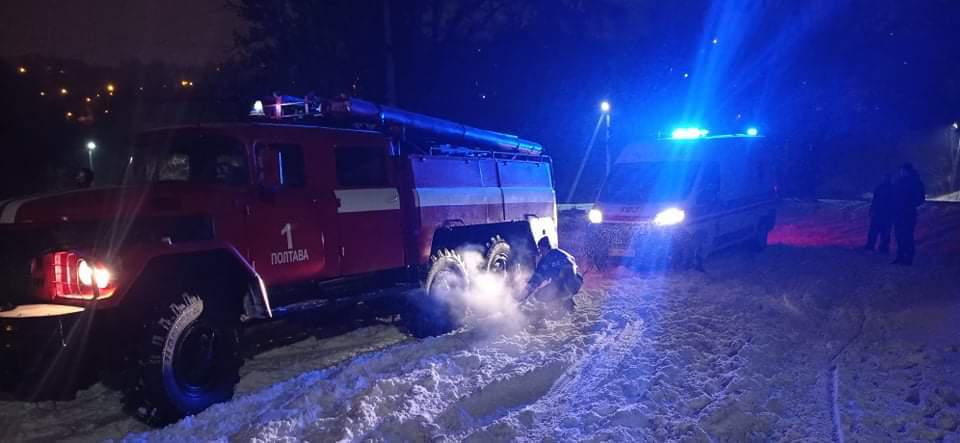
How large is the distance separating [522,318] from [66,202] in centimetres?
515

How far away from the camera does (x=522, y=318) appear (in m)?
8.12

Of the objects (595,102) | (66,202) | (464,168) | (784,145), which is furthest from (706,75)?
(66,202)

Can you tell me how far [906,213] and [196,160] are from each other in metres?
12.4

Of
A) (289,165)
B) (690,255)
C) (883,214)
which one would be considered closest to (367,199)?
(289,165)

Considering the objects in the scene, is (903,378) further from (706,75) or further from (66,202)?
(706,75)

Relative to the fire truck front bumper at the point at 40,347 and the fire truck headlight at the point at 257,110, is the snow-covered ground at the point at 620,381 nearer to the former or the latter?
the fire truck front bumper at the point at 40,347

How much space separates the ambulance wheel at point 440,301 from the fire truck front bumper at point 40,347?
3.50 metres

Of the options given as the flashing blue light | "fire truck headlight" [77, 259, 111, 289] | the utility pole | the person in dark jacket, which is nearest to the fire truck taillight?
"fire truck headlight" [77, 259, 111, 289]

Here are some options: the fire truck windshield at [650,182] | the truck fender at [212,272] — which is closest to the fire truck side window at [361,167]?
the truck fender at [212,272]

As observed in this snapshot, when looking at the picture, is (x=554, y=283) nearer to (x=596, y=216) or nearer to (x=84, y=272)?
(x=596, y=216)

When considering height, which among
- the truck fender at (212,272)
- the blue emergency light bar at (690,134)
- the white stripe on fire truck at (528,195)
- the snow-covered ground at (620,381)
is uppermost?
the blue emergency light bar at (690,134)

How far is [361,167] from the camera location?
682 cm

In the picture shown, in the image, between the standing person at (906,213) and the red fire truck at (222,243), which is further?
the standing person at (906,213)

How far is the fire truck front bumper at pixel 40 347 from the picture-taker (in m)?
4.29
